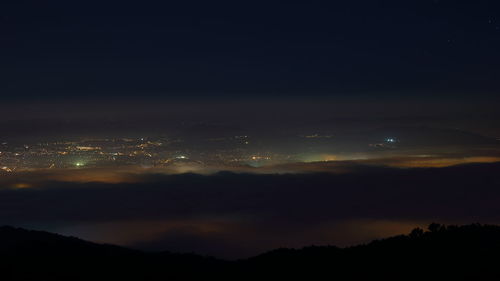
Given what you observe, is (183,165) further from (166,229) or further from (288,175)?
(166,229)

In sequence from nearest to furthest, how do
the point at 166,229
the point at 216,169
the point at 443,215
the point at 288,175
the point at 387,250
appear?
the point at 387,250, the point at 166,229, the point at 443,215, the point at 288,175, the point at 216,169

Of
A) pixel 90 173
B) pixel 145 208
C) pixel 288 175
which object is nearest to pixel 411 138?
pixel 288 175

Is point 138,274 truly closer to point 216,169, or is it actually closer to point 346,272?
point 346,272

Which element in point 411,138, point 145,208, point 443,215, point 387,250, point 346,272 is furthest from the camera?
point 411,138

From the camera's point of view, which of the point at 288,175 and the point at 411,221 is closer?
the point at 411,221

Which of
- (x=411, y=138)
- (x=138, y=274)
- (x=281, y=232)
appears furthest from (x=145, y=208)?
(x=411, y=138)

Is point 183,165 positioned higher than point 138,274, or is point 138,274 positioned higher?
point 183,165
